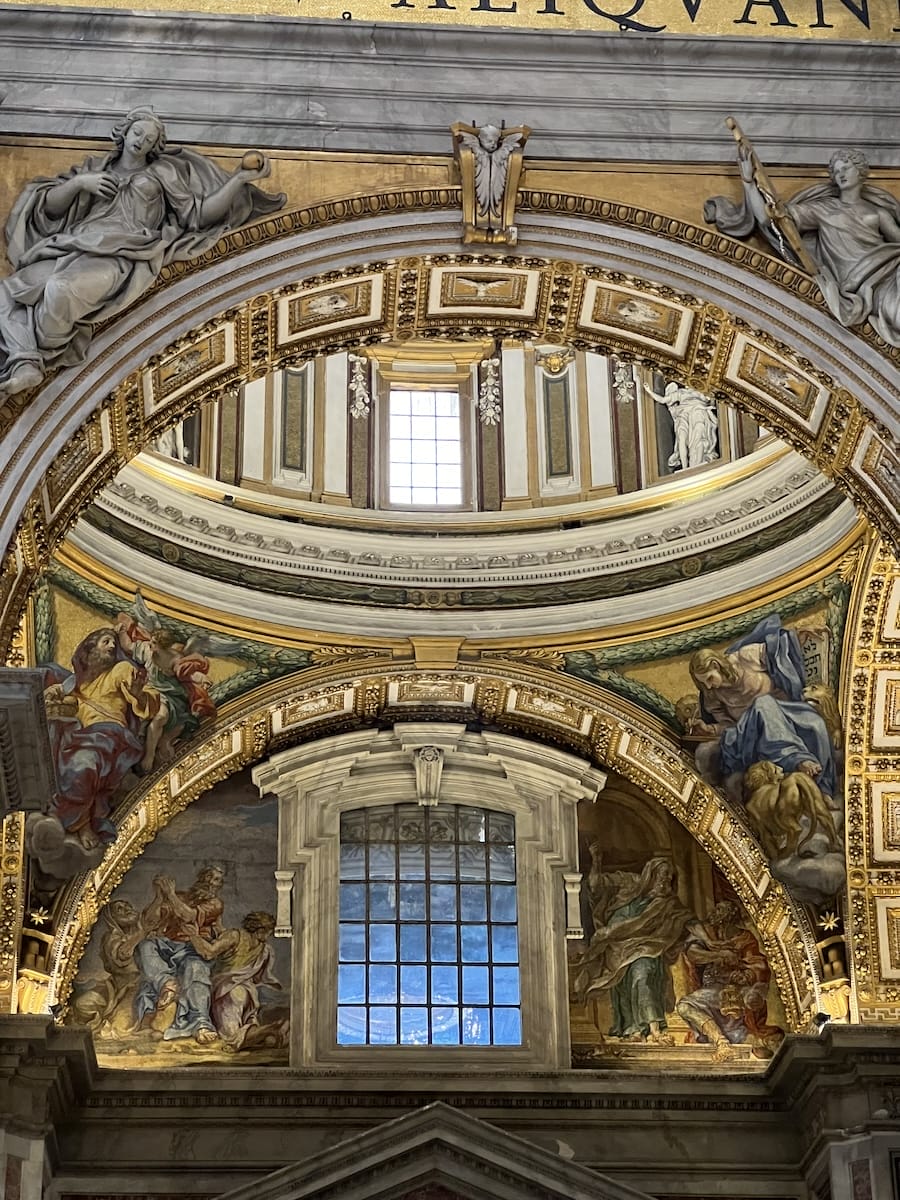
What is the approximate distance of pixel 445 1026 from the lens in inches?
838

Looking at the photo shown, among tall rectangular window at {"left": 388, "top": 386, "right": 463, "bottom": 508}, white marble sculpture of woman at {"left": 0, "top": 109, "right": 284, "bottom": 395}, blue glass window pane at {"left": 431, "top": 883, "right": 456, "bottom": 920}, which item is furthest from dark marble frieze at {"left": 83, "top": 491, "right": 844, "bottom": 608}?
white marble sculpture of woman at {"left": 0, "top": 109, "right": 284, "bottom": 395}

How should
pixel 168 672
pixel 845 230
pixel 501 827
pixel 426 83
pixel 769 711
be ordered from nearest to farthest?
1. pixel 845 230
2. pixel 426 83
3. pixel 769 711
4. pixel 168 672
5. pixel 501 827

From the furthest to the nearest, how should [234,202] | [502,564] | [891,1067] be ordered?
[502,564] < [891,1067] < [234,202]

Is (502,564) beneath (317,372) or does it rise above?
beneath

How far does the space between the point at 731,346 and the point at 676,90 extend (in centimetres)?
194

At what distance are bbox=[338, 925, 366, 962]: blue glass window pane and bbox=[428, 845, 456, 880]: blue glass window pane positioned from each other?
2.93 ft

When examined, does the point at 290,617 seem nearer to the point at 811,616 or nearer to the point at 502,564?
the point at 502,564

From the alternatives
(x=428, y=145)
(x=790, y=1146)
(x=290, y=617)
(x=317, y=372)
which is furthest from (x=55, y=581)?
(x=790, y=1146)

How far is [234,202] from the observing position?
15773 mm

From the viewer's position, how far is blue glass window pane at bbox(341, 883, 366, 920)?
21781 mm

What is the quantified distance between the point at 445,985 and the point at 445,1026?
1.33 ft

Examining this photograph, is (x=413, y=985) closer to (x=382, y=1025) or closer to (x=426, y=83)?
(x=382, y=1025)

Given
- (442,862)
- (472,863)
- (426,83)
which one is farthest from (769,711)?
(426,83)

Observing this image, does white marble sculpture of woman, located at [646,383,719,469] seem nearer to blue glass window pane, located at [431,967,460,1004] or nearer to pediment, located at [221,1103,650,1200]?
blue glass window pane, located at [431,967,460,1004]
